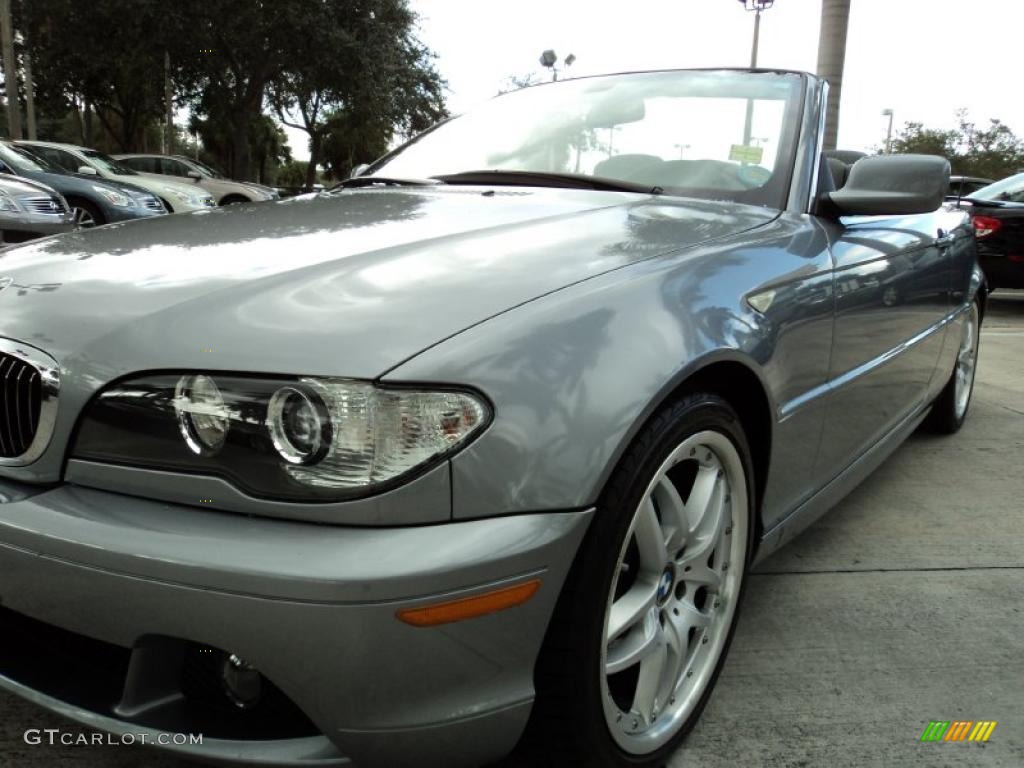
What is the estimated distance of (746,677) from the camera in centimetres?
204

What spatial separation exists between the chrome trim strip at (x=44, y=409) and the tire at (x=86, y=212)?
30.8 feet

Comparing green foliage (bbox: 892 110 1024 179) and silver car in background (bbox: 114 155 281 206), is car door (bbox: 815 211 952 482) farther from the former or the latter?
green foliage (bbox: 892 110 1024 179)

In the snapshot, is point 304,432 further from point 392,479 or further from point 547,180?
point 547,180

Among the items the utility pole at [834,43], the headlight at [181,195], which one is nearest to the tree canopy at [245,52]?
the headlight at [181,195]

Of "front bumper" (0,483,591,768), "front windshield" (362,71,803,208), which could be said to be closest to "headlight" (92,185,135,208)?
"front windshield" (362,71,803,208)

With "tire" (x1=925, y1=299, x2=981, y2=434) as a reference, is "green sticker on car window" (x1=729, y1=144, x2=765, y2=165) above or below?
above

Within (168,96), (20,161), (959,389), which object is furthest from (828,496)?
(168,96)

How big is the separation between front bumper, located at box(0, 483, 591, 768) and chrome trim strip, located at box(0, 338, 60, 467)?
78 mm

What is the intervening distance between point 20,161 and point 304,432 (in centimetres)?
1032

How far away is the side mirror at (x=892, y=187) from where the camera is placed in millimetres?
2346

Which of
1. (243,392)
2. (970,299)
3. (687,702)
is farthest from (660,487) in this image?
(970,299)

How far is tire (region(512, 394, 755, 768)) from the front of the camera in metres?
1.38

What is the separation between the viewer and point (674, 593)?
174cm

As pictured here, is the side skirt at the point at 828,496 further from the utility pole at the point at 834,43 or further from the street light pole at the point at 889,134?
the street light pole at the point at 889,134
